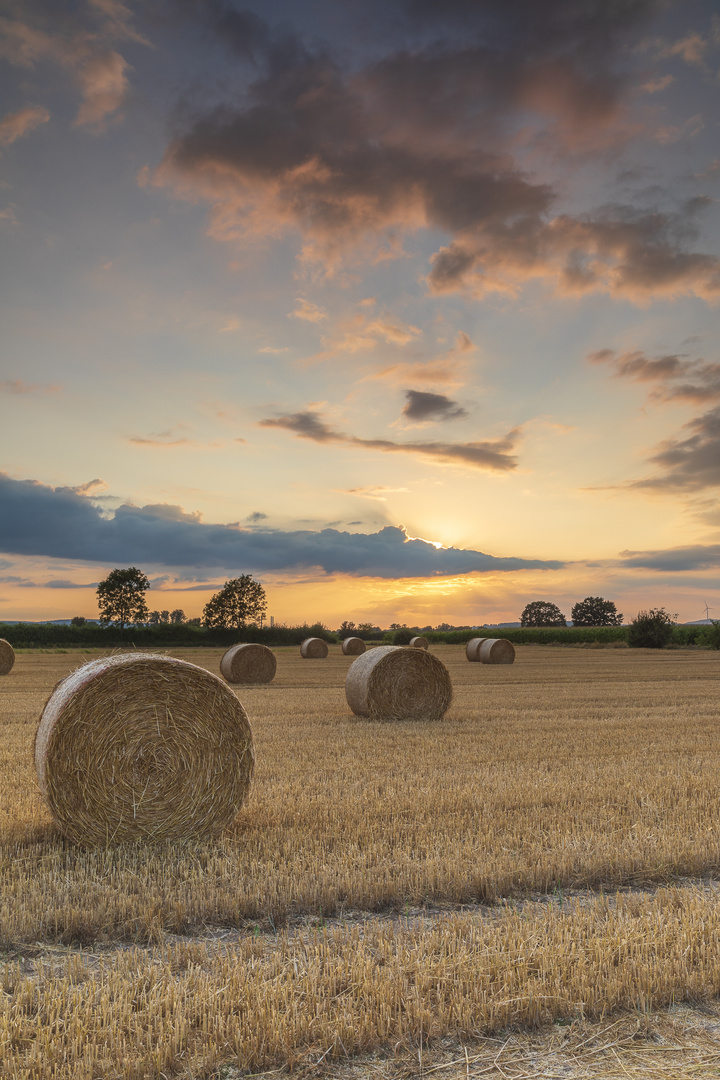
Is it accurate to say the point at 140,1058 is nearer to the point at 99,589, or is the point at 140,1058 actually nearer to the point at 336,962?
the point at 336,962

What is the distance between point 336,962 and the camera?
13.1 feet

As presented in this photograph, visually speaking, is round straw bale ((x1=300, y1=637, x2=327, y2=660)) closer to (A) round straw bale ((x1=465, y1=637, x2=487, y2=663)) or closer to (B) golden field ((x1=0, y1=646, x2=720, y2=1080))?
(A) round straw bale ((x1=465, y1=637, x2=487, y2=663))

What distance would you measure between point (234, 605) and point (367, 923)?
3377 inches

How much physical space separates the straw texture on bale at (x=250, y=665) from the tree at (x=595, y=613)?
83.6 meters

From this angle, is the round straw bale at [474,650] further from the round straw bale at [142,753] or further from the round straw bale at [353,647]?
the round straw bale at [142,753]

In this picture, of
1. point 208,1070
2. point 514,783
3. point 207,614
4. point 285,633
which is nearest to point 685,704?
point 514,783

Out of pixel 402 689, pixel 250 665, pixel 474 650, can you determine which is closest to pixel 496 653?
pixel 474 650

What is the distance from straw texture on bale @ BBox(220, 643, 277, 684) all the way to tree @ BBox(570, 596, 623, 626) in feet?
274

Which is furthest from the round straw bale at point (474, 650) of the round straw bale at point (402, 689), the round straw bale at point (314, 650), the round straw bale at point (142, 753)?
the round straw bale at point (142, 753)

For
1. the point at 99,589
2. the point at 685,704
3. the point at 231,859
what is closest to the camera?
the point at 231,859

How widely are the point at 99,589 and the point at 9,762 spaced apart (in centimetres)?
7946

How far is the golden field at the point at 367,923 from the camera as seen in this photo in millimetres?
3395

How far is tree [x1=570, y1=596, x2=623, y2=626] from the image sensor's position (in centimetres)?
10319

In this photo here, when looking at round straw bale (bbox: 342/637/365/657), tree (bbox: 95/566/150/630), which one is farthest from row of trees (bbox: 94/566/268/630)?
round straw bale (bbox: 342/637/365/657)
